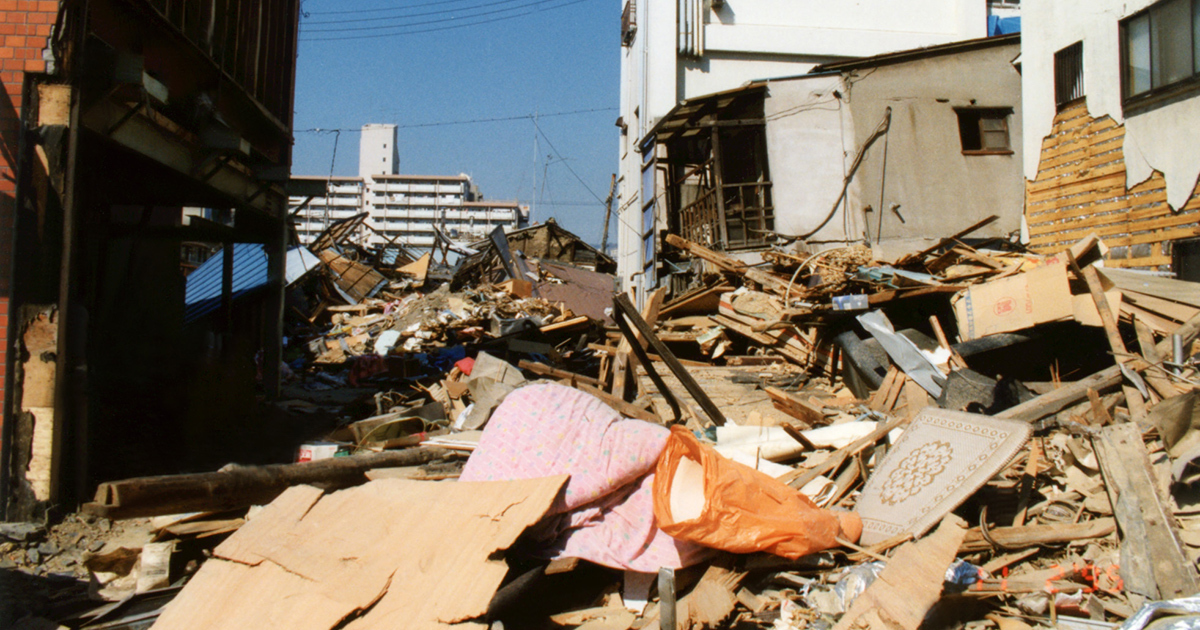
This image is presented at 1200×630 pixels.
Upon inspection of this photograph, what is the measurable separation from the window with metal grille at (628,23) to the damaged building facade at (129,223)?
10.7m

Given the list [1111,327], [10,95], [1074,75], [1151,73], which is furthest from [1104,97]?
[10,95]

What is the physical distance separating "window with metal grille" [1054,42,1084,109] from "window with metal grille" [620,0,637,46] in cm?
1117

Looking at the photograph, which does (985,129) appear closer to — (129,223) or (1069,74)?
(1069,74)

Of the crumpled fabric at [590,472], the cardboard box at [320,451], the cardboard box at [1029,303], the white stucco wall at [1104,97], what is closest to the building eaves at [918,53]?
the white stucco wall at [1104,97]

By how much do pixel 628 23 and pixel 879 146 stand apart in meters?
8.71

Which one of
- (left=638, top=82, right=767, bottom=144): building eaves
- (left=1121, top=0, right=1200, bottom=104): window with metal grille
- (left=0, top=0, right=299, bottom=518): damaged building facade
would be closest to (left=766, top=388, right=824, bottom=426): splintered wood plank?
(left=0, top=0, right=299, bottom=518): damaged building facade

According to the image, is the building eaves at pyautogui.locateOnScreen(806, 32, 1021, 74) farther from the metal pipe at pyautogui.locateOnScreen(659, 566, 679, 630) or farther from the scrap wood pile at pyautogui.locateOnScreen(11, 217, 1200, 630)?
the metal pipe at pyautogui.locateOnScreen(659, 566, 679, 630)

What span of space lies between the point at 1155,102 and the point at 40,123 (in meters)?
11.1

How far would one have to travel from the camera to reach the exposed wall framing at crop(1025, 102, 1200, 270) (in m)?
8.20

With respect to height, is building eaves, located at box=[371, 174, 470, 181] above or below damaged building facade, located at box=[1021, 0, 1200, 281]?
above

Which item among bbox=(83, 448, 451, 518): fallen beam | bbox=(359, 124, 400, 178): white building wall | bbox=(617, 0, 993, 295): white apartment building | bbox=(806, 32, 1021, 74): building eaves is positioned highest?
bbox=(359, 124, 400, 178): white building wall

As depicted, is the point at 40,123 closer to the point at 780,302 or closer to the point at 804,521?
the point at 804,521

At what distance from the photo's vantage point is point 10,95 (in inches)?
175

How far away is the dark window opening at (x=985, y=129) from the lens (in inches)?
551
